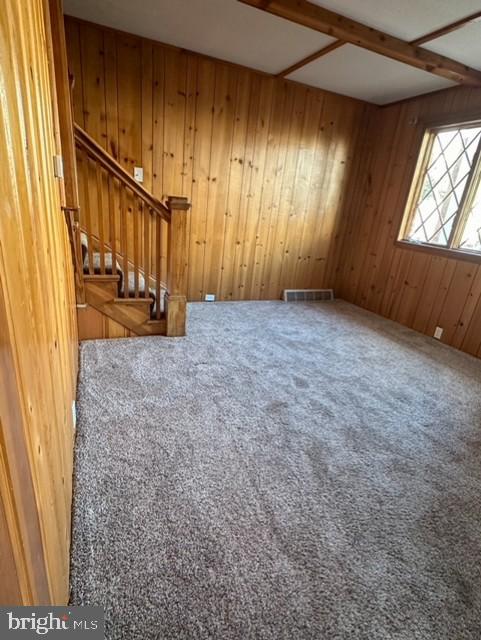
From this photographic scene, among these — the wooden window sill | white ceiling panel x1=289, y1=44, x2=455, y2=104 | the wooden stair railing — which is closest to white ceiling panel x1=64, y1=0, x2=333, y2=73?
white ceiling panel x1=289, y1=44, x2=455, y2=104

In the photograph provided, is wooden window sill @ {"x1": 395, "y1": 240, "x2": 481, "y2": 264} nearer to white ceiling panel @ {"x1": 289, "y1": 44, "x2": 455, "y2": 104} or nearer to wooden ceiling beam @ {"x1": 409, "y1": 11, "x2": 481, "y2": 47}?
white ceiling panel @ {"x1": 289, "y1": 44, "x2": 455, "y2": 104}

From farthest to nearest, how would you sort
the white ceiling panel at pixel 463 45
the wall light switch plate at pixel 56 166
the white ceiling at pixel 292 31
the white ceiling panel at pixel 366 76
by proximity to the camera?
1. the white ceiling panel at pixel 366 76
2. the white ceiling panel at pixel 463 45
3. the white ceiling at pixel 292 31
4. the wall light switch plate at pixel 56 166

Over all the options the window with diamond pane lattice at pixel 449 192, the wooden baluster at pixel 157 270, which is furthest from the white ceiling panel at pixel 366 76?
the wooden baluster at pixel 157 270

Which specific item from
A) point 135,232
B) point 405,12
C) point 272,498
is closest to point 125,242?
point 135,232

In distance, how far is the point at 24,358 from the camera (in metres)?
0.58

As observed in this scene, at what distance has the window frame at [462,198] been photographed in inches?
119

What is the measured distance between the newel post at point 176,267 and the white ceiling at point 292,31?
4.22ft

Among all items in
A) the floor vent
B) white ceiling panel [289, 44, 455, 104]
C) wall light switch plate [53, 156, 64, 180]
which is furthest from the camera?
the floor vent

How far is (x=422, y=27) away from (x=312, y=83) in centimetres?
133

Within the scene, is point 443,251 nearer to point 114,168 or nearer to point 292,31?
point 292,31

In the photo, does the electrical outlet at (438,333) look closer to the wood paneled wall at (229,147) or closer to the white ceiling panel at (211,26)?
the wood paneled wall at (229,147)

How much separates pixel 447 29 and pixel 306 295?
273 cm

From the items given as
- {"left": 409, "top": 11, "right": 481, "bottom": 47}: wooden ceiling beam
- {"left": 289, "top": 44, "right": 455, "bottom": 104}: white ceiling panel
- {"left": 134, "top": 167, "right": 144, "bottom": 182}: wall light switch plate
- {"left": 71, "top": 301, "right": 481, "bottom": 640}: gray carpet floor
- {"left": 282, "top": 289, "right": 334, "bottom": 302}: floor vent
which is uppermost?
{"left": 409, "top": 11, "right": 481, "bottom": 47}: wooden ceiling beam

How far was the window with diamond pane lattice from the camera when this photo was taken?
3.07 metres
